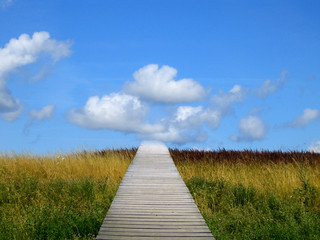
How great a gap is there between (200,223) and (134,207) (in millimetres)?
1247

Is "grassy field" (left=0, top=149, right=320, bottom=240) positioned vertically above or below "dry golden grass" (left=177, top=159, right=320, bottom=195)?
below

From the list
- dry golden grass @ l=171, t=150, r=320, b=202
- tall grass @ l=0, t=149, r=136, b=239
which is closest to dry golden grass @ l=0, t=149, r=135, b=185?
tall grass @ l=0, t=149, r=136, b=239

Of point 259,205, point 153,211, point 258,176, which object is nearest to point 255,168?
point 258,176

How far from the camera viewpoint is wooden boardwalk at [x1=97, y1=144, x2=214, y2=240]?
4.72 metres

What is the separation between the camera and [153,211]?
5.62m

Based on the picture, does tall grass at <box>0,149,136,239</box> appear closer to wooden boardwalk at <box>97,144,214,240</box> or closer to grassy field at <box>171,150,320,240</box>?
wooden boardwalk at <box>97,144,214,240</box>

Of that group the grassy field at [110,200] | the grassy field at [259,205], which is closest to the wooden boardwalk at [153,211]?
the grassy field at [110,200]

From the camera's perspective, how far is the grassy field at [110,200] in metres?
5.80

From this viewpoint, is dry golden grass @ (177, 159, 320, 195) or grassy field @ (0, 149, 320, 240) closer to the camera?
grassy field @ (0, 149, 320, 240)

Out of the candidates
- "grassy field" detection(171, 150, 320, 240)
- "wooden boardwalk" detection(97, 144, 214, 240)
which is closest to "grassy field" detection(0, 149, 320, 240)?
"grassy field" detection(171, 150, 320, 240)

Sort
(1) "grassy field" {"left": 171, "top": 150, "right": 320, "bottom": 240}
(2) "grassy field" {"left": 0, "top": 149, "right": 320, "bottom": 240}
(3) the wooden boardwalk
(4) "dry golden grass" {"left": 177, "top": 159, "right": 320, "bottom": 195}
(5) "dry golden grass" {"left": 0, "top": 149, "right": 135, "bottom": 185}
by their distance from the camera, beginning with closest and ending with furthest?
1. (3) the wooden boardwalk
2. (2) "grassy field" {"left": 0, "top": 149, "right": 320, "bottom": 240}
3. (1) "grassy field" {"left": 171, "top": 150, "right": 320, "bottom": 240}
4. (4) "dry golden grass" {"left": 177, "top": 159, "right": 320, "bottom": 195}
5. (5) "dry golden grass" {"left": 0, "top": 149, "right": 135, "bottom": 185}

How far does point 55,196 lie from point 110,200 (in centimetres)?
138

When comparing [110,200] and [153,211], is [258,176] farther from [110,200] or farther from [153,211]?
[153,211]

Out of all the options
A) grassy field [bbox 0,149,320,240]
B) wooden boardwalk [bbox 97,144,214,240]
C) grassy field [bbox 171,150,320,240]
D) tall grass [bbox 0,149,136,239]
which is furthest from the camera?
grassy field [bbox 171,150,320,240]
